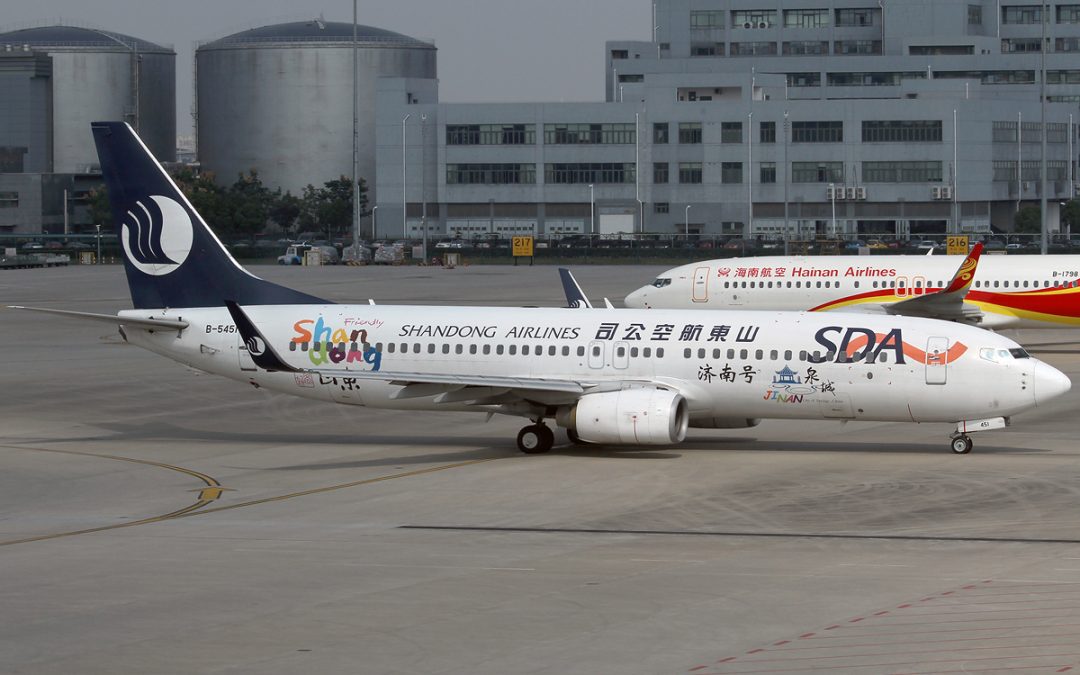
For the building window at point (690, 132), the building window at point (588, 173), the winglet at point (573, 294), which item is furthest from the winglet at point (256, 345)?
the building window at point (588, 173)

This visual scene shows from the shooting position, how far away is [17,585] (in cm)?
2464

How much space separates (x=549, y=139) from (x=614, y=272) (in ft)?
152

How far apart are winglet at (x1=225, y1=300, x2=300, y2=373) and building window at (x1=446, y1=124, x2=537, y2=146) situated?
138 m

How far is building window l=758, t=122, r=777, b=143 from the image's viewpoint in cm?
16800

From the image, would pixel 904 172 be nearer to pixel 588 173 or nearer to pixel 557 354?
pixel 588 173

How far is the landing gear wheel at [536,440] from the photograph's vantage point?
3947 centimetres

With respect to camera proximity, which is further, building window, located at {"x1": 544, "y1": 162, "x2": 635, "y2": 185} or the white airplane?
building window, located at {"x1": 544, "y1": 162, "x2": 635, "y2": 185}

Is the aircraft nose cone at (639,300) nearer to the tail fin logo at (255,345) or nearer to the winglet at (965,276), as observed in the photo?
the winglet at (965,276)

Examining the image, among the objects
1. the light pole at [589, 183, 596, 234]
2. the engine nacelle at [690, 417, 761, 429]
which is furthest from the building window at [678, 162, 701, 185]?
the engine nacelle at [690, 417, 761, 429]

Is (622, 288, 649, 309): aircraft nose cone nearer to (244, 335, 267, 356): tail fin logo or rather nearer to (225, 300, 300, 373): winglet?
(244, 335, 267, 356): tail fin logo

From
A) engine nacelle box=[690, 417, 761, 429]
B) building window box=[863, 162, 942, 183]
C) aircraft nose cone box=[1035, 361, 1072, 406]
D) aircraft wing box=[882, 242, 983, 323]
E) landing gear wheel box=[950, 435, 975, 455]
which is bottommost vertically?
landing gear wheel box=[950, 435, 975, 455]

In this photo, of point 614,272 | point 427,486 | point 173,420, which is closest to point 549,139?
point 614,272

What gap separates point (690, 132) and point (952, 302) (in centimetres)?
10867

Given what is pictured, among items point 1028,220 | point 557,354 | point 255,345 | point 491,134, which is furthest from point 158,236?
point 1028,220
